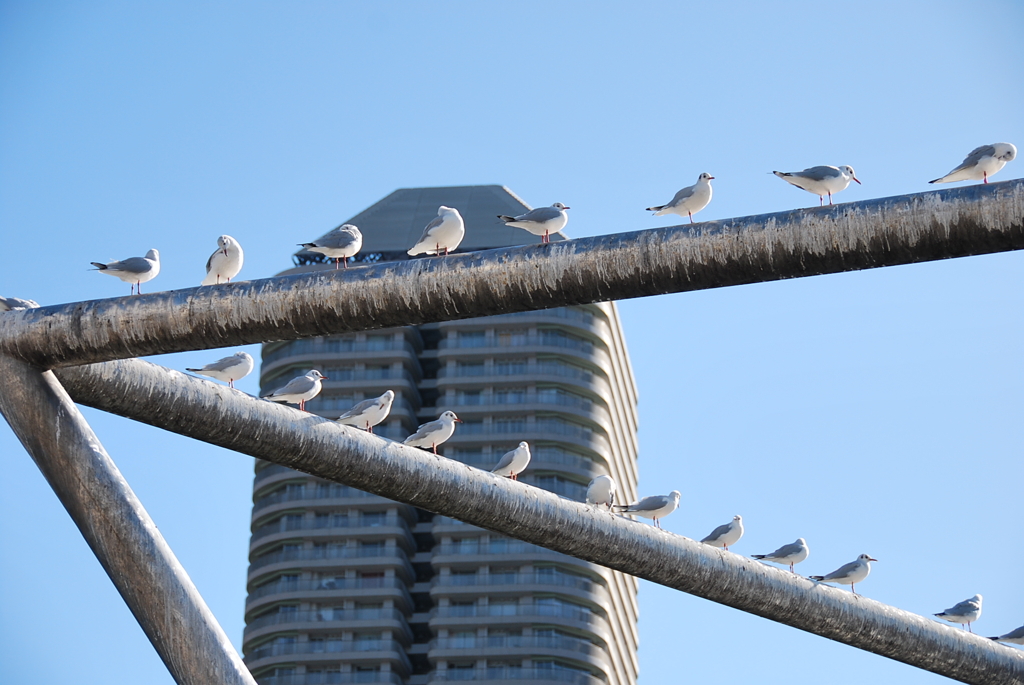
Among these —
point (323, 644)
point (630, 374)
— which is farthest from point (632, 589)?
point (323, 644)

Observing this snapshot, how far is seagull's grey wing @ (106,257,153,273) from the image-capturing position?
59.4 feet

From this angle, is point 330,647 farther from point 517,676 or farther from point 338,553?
point 517,676

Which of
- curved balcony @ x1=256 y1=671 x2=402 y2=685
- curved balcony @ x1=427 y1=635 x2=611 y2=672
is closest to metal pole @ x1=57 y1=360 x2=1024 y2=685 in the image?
curved balcony @ x1=427 y1=635 x2=611 y2=672

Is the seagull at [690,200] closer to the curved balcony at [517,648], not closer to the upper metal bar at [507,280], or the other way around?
the upper metal bar at [507,280]

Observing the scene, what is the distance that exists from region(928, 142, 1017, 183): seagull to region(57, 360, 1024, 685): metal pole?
5.02m

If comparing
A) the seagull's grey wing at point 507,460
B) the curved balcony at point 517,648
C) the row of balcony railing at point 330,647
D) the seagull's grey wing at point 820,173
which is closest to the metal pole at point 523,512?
the seagull's grey wing at point 820,173

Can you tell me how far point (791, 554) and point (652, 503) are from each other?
2.37m

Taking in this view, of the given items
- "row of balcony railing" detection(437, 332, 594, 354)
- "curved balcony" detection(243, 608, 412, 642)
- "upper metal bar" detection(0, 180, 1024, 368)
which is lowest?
"upper metal bar" detection(0, 180, 1024, 368)

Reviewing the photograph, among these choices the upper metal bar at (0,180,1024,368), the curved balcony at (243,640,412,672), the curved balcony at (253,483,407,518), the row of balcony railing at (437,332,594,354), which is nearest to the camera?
the upper metal bar at (0,180,1024,368)

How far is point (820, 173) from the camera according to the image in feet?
59.8

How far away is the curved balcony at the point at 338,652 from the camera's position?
82.3 meters

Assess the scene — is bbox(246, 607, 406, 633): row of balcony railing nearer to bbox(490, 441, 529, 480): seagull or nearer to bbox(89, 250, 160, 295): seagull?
bbox(490, 441, 529, 480): seagull

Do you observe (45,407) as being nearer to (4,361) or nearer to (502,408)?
(4,361)

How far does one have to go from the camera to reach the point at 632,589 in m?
101
